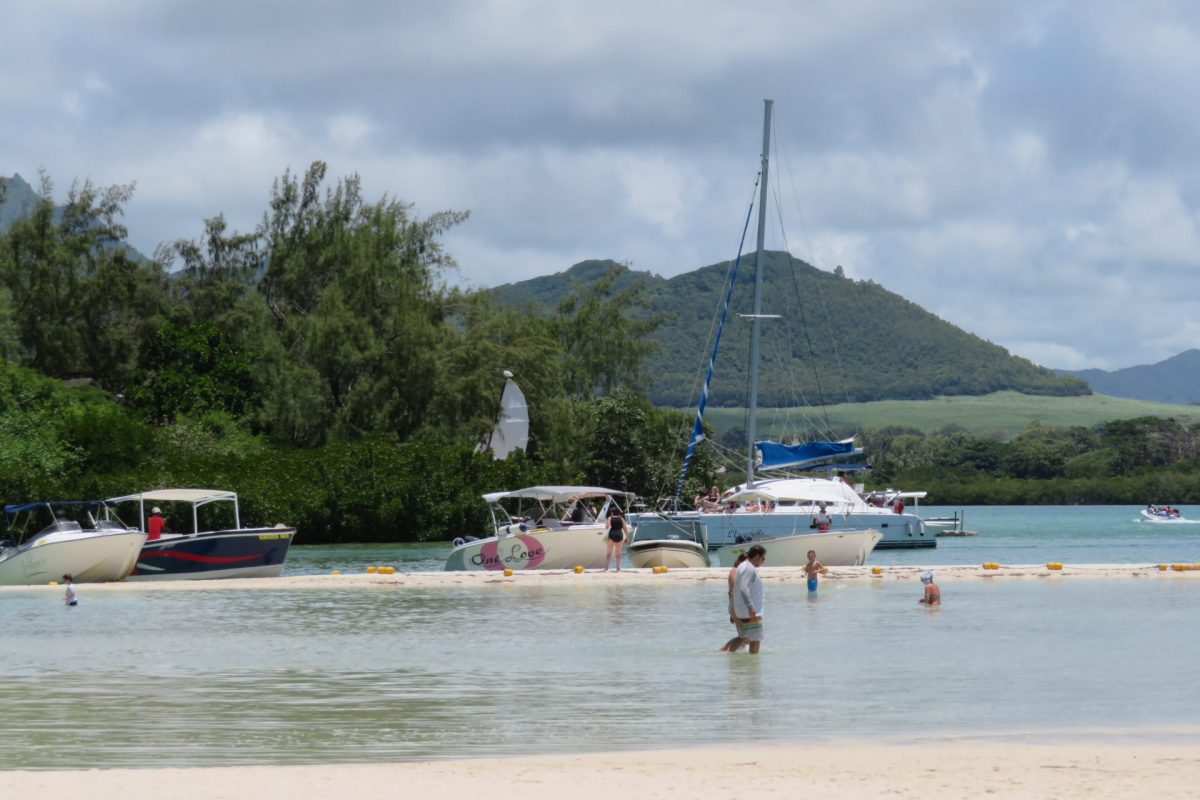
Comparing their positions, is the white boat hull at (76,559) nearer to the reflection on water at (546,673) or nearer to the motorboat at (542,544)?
the reflection on water at (546,673)

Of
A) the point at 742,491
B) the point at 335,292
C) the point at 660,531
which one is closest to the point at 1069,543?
the point at 742,491

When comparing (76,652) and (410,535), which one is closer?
(76,652)

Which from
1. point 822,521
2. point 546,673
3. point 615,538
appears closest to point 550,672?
point 546,673

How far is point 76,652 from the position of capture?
24812 millimetres

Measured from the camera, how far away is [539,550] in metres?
44.0

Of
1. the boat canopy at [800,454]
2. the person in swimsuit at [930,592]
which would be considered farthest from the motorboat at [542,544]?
the boat canopy at [800,454]

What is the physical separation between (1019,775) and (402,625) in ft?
59.1

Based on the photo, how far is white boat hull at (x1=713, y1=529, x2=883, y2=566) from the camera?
4784 cm

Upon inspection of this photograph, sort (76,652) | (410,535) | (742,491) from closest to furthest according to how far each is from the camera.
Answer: (76,652) < (742,491) < (410,535)

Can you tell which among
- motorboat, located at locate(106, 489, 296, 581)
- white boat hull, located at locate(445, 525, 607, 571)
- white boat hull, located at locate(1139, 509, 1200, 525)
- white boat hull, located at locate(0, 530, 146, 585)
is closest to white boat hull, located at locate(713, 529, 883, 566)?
white boat hull, located at locate(445, 525, 607, 571)

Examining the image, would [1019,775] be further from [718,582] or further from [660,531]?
[660,531]

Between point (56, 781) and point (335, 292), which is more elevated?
point (335, 292)

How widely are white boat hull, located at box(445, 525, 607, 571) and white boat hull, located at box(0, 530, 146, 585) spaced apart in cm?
940

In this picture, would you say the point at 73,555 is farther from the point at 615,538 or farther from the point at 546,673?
the point at 546,673
